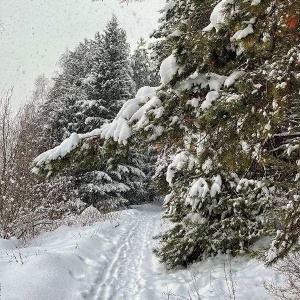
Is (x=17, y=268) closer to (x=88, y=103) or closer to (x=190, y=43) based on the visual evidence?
(x=190, y=43)

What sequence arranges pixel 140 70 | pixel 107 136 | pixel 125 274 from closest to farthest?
pixel 107 136, pixel 125 274, pixel 140 70

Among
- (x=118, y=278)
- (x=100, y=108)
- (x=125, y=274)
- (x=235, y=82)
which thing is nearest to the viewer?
(x=235, y=82)

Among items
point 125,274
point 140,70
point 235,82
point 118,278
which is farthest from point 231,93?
point 140,70

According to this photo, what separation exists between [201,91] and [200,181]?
280 centimetres

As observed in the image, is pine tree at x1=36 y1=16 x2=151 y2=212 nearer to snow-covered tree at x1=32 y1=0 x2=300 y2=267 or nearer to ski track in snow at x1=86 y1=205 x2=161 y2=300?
ski track in snow at x1=86 y1=205 x2=161 y2=300

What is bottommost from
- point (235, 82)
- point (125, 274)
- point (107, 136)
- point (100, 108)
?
point (125, 274)

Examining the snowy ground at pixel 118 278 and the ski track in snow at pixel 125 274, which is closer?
the snowy ground at pixel 118 278

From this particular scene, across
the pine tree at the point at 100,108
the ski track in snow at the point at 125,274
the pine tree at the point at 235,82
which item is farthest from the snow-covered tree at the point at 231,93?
the pine tree at the point at 100,108

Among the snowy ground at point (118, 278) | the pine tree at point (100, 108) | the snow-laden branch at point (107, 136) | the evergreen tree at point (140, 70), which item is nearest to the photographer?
the snow-laden branch at point (107, 136)

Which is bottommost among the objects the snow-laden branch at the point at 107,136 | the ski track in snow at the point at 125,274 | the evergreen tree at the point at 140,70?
the ski track in snow at the point at 125,274

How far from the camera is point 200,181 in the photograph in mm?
5383

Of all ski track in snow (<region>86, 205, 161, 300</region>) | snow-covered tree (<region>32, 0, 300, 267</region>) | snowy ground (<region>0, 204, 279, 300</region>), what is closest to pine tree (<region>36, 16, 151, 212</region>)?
ski track in snow (<region>86, 205, 161, 300</region>)

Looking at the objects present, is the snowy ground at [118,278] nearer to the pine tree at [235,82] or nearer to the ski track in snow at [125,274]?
the ski track in snow at [125,274]

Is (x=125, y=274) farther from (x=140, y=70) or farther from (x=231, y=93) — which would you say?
(x=140, y=70)
